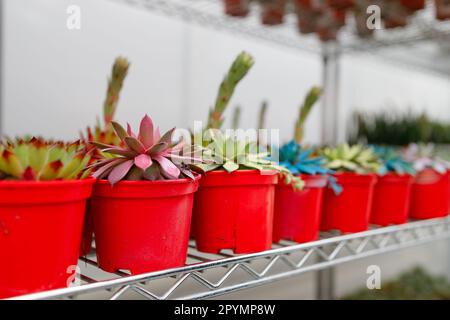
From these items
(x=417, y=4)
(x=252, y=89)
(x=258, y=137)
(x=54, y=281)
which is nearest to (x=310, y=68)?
(x=252, y=89)

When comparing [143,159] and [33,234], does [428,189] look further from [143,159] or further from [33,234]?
[33,234]

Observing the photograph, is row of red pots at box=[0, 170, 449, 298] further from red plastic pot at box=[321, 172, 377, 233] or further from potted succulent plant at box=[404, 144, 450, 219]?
potted succulent plant at box=[404, 144, 450, 219]

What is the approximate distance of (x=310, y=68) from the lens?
1.41 m

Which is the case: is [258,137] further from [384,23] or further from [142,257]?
[384,23]

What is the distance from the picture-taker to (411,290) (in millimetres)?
1429

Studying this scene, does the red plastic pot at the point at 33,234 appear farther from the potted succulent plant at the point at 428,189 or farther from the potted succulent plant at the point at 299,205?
the potted succulent plant at the point at 428,189

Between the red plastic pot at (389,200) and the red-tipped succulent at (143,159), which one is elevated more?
the red-tipped succulent at (143,159)

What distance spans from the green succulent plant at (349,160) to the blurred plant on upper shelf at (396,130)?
48 cm

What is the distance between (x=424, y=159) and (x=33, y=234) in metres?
0.80

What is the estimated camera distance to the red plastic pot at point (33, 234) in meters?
0.36

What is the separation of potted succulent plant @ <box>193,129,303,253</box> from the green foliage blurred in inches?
37.5

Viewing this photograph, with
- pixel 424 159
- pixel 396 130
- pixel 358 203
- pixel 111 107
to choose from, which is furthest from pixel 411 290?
pixel 111 107

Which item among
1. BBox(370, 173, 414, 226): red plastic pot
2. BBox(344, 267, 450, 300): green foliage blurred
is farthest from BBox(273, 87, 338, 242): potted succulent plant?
BBox(344, 267, 450, 300): green foliage blurred

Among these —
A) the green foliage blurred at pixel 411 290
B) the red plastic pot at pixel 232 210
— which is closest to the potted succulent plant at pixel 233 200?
the red plastic pot at pixel 232 210
